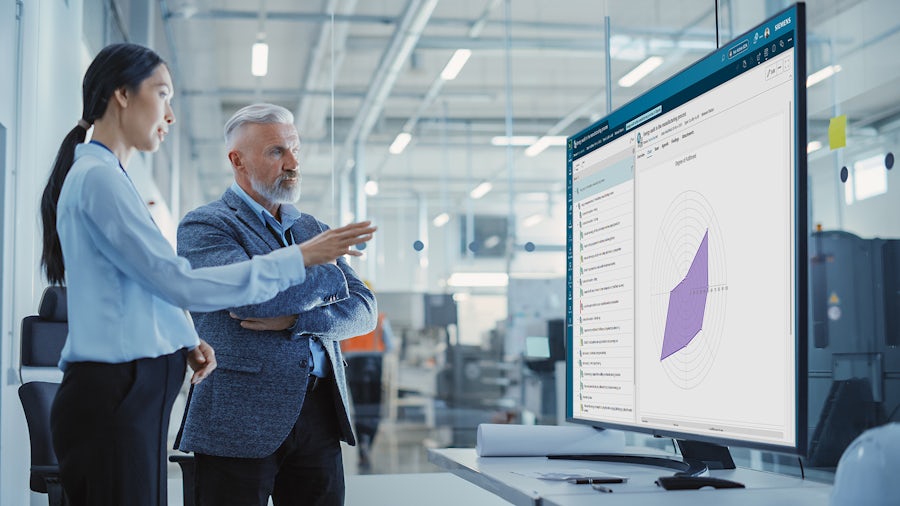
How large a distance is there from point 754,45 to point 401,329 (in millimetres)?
7588

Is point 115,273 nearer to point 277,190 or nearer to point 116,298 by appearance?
point 116,298

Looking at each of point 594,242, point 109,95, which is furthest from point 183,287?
point 594,242

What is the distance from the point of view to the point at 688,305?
146cm

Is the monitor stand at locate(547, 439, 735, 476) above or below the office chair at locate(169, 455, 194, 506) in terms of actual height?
above

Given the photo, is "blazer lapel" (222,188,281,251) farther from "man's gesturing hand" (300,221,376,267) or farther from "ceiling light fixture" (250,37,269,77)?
"ceiling light fixture" (250,37,269,77)

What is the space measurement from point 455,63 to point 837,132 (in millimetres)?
5251

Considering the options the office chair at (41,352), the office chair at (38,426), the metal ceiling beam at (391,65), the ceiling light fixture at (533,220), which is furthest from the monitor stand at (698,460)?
the ceiling light fixture at (533,220)

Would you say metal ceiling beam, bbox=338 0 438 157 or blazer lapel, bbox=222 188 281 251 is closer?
blazer lapel, bbox=222 188 281 251

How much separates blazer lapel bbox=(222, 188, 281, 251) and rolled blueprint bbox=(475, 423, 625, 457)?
27.3 inches

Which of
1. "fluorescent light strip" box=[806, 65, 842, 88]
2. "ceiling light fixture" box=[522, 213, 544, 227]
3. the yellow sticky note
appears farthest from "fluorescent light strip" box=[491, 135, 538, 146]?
the yellow sticky note

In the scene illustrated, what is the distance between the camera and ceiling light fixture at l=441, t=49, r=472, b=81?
875 centimetres

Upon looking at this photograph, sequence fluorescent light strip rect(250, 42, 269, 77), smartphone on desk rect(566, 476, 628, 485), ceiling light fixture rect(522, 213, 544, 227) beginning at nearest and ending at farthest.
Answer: smartphone on desk rect(566, 476, 628, 485) < fluorescent light strip rect(250, 42, 269, 77) < ceiling light fixture rect(522, 213, 544, 227)

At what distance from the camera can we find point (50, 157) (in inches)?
158

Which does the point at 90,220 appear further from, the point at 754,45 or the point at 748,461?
the point at 748,461
